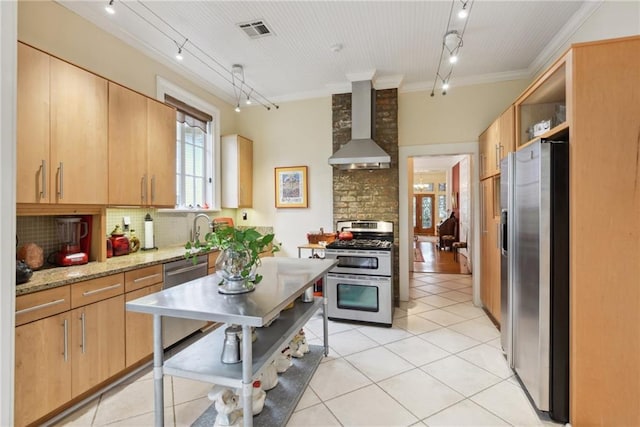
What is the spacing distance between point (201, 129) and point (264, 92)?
3.67ft

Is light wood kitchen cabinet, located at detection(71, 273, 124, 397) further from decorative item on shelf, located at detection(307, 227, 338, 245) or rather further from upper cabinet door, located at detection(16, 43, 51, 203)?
decorative item on shelf, located at detection(307, 227, 338, 245)

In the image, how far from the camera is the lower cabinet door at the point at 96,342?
6.53 feet

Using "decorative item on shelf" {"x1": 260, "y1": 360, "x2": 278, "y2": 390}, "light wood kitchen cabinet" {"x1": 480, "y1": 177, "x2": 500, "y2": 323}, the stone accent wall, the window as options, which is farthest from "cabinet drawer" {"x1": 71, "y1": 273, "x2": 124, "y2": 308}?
"light wood kitchen cabinet" {"x1": 480, "y1": 177, "x2": 500, "y2": 323}

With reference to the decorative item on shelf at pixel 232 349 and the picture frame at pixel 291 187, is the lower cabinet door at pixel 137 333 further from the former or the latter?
the picture frame at pixel 291 187

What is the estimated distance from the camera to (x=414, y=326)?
11.3ft

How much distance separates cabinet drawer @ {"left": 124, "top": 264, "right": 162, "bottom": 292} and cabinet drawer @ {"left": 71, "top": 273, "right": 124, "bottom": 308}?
5cm

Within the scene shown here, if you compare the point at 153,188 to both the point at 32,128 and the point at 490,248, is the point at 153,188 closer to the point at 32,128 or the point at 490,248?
the point at 32,128

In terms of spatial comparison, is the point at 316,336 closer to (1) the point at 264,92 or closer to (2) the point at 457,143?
(2) the point at 457,143

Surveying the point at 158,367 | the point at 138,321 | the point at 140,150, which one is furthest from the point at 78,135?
the point at 158,367

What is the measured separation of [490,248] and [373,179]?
5.71ft

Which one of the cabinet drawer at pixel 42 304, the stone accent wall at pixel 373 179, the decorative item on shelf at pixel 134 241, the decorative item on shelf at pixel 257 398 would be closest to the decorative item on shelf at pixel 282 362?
the decorative item on shelf at pixel 257 398

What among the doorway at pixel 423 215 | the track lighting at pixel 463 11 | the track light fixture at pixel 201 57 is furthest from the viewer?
the doorway at pixel 423 215

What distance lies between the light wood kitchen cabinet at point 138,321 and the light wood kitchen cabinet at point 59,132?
69cm

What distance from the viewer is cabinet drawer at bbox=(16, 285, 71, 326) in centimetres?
170
